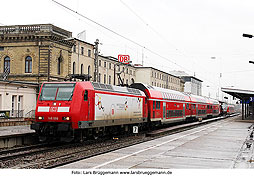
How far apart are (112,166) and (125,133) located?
13.2 metres

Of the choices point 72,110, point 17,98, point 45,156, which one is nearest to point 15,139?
point 72,110

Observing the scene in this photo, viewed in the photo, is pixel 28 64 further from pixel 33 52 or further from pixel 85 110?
pixel 85 110

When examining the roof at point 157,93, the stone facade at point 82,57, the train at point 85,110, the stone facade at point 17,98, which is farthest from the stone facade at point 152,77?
the train at point 85,110

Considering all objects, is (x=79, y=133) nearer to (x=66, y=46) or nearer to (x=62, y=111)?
(x=62, y=111)

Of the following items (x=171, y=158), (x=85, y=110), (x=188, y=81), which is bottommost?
(x=171, y=158)

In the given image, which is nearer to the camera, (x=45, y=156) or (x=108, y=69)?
(x=45, y=156)

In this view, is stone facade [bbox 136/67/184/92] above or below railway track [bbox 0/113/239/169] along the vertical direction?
above

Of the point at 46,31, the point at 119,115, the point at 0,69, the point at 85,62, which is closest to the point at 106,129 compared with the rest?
the point at 119,115

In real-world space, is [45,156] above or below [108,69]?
below

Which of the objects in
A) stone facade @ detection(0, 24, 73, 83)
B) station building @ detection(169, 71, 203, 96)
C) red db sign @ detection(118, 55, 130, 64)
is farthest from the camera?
station building @ detection(169, 71, 203, 96)

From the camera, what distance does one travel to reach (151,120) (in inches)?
1075

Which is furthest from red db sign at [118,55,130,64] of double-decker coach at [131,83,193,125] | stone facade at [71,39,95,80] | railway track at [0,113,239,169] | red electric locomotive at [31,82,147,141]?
railway track at [0,113,239,169]

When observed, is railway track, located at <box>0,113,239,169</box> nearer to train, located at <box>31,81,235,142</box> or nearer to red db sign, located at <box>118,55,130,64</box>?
train, located at <box>31,81,235,142</box>

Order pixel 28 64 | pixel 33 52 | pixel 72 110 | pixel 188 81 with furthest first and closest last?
pixel 188 81 → pixel 28 64 → pixel 33 52 → pixel 72 110
